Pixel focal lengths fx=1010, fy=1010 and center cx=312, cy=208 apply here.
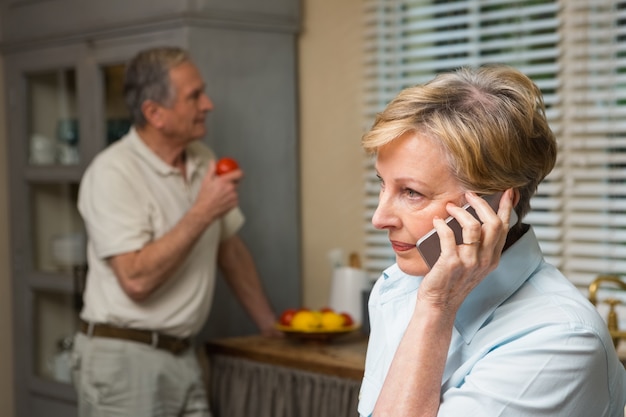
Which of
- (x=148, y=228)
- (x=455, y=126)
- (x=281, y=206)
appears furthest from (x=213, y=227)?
(x=455, y=126)

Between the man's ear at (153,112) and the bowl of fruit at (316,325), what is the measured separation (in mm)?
730

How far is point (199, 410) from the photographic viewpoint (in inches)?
122

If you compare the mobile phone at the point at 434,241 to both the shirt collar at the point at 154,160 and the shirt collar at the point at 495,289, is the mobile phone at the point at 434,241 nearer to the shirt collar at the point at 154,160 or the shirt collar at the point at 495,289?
the shirt collar at the point at 495,289

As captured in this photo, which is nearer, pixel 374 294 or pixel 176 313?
pixel 374 294

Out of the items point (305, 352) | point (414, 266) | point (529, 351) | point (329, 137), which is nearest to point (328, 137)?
point (329, 137)

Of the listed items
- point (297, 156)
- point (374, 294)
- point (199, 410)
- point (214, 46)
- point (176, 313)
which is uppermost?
point (214, 46)

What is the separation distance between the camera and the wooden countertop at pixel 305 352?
112 inches

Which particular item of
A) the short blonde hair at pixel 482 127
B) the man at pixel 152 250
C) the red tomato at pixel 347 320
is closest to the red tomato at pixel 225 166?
the man at pixel 152 250

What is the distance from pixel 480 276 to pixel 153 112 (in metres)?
1.86

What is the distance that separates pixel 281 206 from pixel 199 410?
2.85ft

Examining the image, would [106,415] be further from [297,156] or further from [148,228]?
[297,156]

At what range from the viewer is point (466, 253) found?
1.35 metres

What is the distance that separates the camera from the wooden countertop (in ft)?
9.37

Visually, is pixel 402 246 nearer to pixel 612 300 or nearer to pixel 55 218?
pixel 612 300
